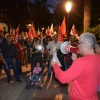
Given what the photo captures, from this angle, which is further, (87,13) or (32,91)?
(87,13)

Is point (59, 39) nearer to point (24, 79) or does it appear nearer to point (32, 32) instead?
point (24, 79)

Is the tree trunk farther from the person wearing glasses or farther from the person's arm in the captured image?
the person's arm

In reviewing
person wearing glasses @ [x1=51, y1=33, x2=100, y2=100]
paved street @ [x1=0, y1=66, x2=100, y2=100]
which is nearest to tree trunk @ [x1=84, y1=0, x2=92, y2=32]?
paved street @ [x1=0, y1=66, x2=100, y2=100]

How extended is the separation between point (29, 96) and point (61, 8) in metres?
32.7

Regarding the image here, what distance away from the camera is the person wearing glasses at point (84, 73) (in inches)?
90.6

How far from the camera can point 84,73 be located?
91.2 inches

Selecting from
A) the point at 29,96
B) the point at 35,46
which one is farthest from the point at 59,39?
the point at 29,96

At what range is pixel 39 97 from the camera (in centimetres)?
606

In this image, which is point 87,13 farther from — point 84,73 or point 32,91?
point 84,73

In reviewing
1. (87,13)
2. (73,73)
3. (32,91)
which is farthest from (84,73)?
(87,13)

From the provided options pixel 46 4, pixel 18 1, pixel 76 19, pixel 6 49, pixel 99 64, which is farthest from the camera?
pixel 46 4

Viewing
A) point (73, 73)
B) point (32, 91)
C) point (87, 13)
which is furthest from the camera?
point (87, 13)

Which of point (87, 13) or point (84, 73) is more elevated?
point (87, 13)

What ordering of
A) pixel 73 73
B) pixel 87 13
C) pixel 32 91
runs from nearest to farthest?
pixel 73 73 < pixel 32 91 < pixel 87 13
